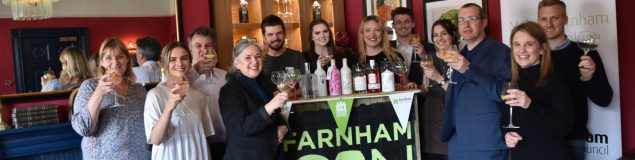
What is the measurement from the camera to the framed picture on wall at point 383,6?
5.45 meters

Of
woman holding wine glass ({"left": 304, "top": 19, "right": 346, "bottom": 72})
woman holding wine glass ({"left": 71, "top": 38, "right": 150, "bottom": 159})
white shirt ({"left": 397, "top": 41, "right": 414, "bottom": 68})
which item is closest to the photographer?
woman holding wine glass ({"left": 71, "top": 38, "right": 150, "bottom": 159})

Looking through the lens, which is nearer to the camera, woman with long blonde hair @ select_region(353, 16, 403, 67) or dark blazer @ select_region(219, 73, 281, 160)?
dark blazer @ select_region(219, 73, 281, 160)

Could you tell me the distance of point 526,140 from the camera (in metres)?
2.88

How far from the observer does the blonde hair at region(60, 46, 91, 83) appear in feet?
12.6

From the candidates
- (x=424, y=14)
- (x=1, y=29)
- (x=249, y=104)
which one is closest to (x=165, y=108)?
(x=249, y=104)

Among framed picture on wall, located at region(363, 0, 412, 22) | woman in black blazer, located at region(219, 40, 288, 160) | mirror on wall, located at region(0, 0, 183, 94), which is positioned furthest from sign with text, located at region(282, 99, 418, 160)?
framed picture on wall, located at region(363, 0, 412, 22)

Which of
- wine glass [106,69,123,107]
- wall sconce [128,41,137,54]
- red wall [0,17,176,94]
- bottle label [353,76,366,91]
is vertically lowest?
bottle label [353,76,366,91]

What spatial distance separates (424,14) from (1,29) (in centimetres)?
338

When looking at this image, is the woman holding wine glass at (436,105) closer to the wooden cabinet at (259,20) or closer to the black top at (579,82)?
the black top at (579,82)

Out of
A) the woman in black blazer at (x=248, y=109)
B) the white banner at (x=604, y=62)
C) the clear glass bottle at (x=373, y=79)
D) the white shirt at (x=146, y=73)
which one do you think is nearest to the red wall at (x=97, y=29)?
the white shirt at (x=146, y=73)

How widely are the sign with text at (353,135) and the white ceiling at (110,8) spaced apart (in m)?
2.16

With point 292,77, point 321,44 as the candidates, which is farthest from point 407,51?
point 292,77

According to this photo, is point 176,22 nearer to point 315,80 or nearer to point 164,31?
point 164,31

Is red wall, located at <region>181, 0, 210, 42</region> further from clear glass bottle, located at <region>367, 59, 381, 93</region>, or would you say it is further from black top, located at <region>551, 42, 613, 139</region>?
black top, located at <region>551, 42, 613, 139</region>
